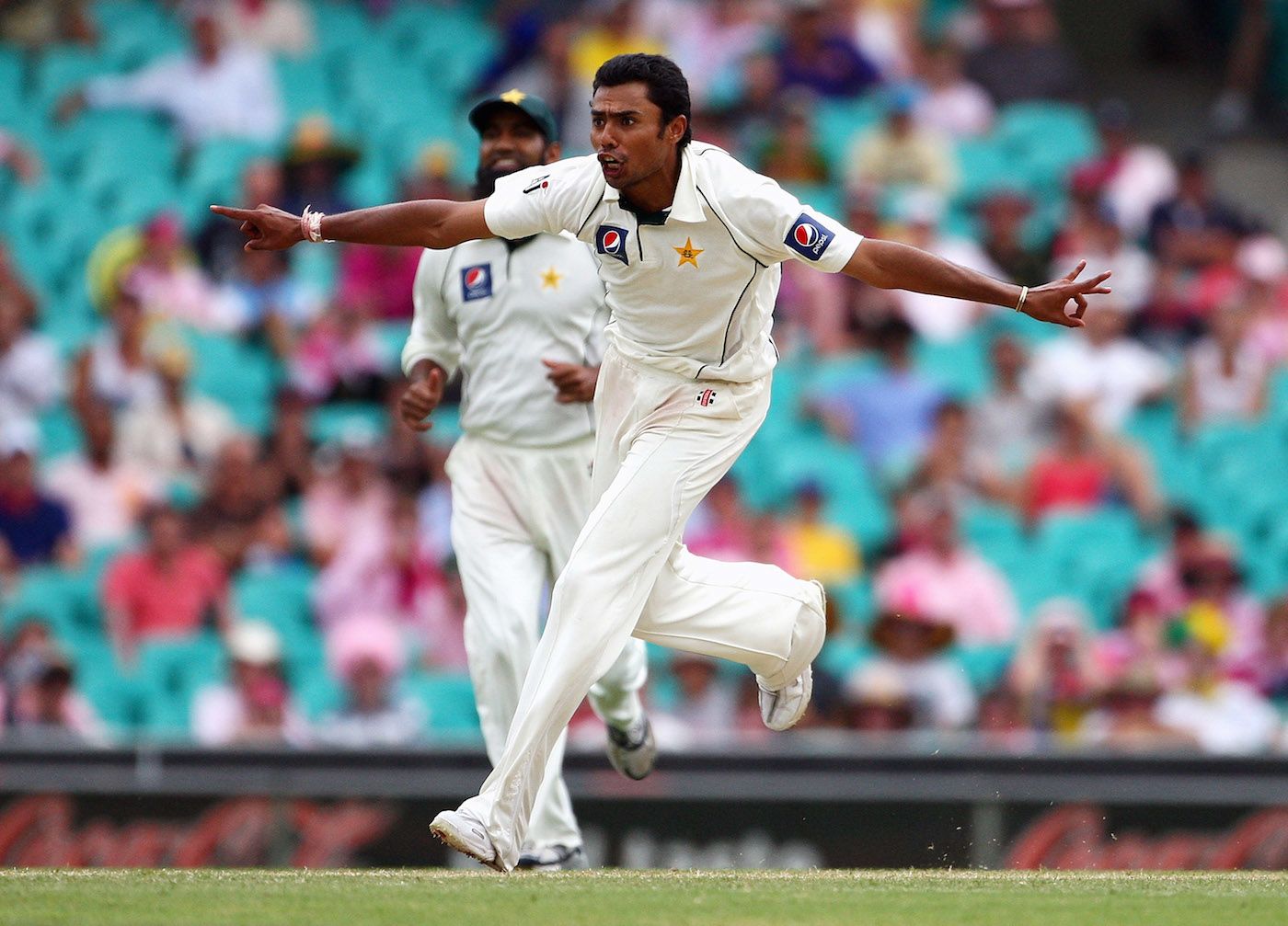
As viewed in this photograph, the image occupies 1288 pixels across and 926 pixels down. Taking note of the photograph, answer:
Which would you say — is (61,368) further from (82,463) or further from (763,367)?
(763,367)

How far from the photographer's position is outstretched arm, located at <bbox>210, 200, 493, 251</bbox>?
557 centimetres

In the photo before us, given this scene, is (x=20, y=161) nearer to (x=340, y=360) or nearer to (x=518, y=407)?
(x=340, y=360)

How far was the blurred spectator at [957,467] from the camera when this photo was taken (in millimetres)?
11031

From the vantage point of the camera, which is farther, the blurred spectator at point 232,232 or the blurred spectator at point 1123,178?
the blurred spectator at point 1123,178

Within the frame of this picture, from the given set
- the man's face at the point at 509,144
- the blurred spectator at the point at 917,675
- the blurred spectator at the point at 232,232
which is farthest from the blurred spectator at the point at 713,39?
the man's face at the point at 509,144

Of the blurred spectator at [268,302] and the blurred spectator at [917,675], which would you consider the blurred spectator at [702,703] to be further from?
the blurred spectator at [268,302]

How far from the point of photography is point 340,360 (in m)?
11.7

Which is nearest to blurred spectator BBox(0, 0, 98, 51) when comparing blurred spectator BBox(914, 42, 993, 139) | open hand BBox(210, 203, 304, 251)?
blurred spectator BBox(914, 42, 993, 139)

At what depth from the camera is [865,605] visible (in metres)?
10.4

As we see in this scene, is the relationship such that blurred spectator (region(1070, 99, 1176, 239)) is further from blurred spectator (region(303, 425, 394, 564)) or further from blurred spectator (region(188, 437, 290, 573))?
blurred spectator (region(188, 437, 290, 573))

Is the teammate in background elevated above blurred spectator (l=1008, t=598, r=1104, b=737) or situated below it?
above

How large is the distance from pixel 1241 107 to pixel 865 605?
6.37 metres

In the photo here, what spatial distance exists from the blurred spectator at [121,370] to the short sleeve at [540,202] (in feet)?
20.8

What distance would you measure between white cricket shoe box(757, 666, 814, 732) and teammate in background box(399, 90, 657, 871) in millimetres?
564
